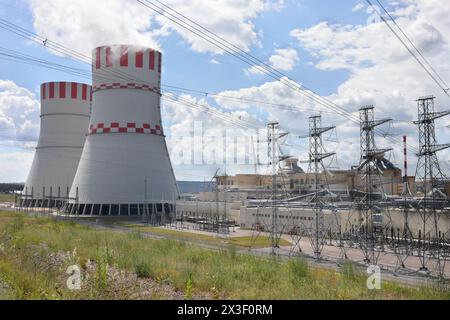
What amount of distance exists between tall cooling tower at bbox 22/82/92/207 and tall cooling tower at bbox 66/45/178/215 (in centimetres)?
1072

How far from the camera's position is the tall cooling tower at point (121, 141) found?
1677 inches

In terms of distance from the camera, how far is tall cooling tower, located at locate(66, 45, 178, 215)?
140 ft

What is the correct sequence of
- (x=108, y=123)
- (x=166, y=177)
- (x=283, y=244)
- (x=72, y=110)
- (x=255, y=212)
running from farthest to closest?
1. (x=72, y=110)
2. (x=166, y=177)
3. (x=108, y=123)
4. (x=255, y=212)
5. (x=283, y=244)

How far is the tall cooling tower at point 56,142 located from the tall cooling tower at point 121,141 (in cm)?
1072

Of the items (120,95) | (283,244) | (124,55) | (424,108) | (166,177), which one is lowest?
(283,244)

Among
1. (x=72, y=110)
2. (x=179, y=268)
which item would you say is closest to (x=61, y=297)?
(x=179, y=268)

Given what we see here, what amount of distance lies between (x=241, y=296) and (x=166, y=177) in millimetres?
38569

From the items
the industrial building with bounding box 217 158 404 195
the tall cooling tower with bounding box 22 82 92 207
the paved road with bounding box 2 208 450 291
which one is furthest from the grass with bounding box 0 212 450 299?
the industrial building with bounding box 217 158 404 195

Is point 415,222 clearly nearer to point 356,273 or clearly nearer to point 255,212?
point 255,212

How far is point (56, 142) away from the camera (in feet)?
175

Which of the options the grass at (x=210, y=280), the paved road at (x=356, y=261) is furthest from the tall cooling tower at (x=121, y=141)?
the grass at (x=210, y=280)

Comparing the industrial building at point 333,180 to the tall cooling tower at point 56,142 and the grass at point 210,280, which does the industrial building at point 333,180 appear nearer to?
the tall cooling tower at point 56,142

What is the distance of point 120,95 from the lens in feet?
140

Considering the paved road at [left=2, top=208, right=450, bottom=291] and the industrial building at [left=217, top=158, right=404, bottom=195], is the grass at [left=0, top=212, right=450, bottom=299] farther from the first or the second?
the industrial building at [left=217, top=158, right=404, bottom=195]
